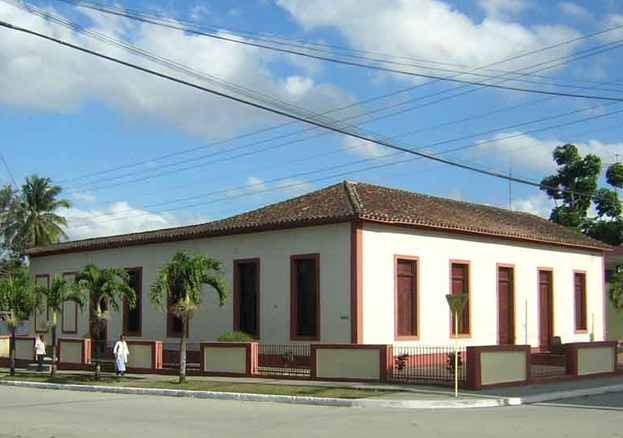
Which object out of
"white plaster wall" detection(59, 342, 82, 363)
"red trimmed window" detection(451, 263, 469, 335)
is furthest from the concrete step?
"red trimmed window" detection(451, 263, 469, 335)

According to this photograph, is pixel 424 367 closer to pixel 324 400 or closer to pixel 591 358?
pixel 591 358

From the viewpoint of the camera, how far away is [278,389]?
22.2 meters

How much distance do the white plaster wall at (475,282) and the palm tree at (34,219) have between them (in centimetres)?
4180

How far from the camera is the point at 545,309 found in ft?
114

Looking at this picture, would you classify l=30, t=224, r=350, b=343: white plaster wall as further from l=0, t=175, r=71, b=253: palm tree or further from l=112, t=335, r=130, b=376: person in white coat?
l=0, t=175, r=71, b=253: palm tree

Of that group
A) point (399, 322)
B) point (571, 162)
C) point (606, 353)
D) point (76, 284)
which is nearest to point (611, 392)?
point (606, 353)

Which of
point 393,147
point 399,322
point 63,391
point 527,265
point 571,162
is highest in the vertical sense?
point 571,162

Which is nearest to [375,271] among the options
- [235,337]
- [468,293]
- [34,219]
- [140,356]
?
[468,293]

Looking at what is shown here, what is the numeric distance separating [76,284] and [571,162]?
3773 cm

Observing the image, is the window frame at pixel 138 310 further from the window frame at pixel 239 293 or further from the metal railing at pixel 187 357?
the window frame at pixel 239 293

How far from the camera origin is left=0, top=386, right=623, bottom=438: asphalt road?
14188 millimetres

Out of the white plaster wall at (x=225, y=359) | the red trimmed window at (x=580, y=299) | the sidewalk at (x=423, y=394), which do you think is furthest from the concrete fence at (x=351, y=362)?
the red trimmed window at (x=580, y=299)

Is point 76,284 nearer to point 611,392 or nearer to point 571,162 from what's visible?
point 611,392

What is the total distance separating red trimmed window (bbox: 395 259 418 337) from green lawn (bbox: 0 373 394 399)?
6.16 metres
